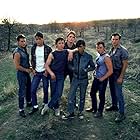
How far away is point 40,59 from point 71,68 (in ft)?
2.88

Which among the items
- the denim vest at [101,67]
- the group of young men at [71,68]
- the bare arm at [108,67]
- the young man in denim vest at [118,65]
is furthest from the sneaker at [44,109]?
the young man in denim vest at [118,65]

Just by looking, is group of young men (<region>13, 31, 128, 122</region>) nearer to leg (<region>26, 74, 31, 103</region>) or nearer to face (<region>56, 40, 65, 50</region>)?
face (<region>56, 40, 65, 50</region>)

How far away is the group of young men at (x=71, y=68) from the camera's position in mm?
8945

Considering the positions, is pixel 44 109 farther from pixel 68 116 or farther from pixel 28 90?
pixel 28 90

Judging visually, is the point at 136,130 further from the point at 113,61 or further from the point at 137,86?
the point at 137,86

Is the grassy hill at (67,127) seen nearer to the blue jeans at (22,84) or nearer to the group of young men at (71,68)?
the group of young men at (71,68)

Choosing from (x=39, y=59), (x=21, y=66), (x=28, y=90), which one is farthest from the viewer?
(x=28, y=90)

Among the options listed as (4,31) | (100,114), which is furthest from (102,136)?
(4,31)

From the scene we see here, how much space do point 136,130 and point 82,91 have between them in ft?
5.85

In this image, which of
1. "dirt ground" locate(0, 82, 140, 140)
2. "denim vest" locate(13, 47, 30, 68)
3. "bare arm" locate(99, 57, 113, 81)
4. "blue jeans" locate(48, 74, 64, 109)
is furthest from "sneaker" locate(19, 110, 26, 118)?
"bare arm" locate(99, 57, 113, 81)

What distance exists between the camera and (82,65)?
351 inches

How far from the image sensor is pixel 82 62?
8.91 metres

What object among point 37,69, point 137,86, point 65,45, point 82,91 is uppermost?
point 65,45

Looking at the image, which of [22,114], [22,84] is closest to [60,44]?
[22,84]
